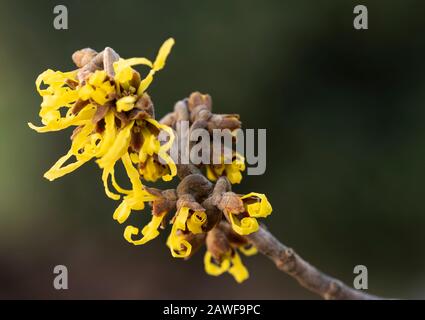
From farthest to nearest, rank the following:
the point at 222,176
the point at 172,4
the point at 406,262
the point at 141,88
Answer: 1. the point at 406,262
2. the point at 172,4
3. the point at 222,176
4. the point at 141,88

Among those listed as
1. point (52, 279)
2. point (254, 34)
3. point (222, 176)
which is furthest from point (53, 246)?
point (222, 176)

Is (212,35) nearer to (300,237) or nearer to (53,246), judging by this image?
(300,237)

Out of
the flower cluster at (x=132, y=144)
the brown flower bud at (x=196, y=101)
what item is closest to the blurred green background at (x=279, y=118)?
the brown flower bud at (x=196, y=101)

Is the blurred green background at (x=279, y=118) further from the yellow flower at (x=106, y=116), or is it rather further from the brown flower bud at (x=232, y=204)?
the brown flower bud at (x=232, y=204)

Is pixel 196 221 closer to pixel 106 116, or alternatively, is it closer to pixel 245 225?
pixel 245 225

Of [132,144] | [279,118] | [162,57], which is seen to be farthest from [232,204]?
[279,118]

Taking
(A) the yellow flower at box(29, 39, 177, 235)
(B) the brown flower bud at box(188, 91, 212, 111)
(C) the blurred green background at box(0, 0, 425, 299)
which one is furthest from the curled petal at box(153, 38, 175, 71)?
(C) the blurred green background at box(0, 0, 425, 299)

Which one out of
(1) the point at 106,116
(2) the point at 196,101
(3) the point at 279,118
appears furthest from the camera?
(3) the point at 279,118
